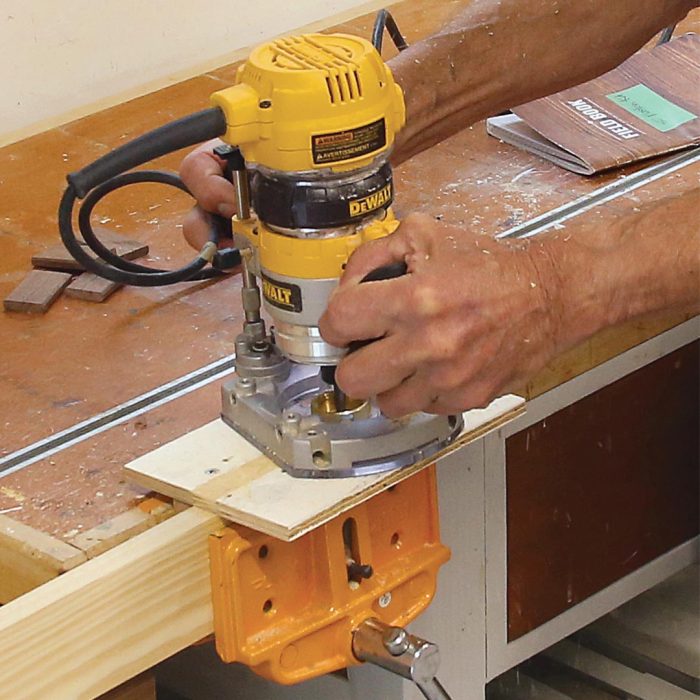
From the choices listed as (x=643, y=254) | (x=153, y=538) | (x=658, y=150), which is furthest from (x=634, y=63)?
Answer: (x=153, y=538)

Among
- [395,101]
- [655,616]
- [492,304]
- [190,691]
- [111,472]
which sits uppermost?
[395,101]

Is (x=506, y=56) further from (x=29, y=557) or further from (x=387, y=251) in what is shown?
(x=29, y=557)

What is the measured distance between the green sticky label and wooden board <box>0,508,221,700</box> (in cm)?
88

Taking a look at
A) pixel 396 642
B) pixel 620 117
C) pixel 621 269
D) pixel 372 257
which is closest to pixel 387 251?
pixel 372 257

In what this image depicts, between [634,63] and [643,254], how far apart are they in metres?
0.78

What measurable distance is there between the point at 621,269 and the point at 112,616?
1.55 ft

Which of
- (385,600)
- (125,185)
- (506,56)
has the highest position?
(506,56)

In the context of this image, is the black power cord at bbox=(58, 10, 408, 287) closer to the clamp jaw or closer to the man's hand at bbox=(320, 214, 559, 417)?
the man's hand at bbox=(320, 214, 559, 417)

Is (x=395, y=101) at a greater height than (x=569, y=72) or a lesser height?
greater

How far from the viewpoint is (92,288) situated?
56.4 inches

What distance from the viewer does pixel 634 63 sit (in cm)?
181

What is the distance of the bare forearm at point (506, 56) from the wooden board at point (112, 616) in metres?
0.60

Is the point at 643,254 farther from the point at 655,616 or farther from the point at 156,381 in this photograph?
the point at 655,616

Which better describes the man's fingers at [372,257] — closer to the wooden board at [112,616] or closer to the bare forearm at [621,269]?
the bare forearm at [621,269]
